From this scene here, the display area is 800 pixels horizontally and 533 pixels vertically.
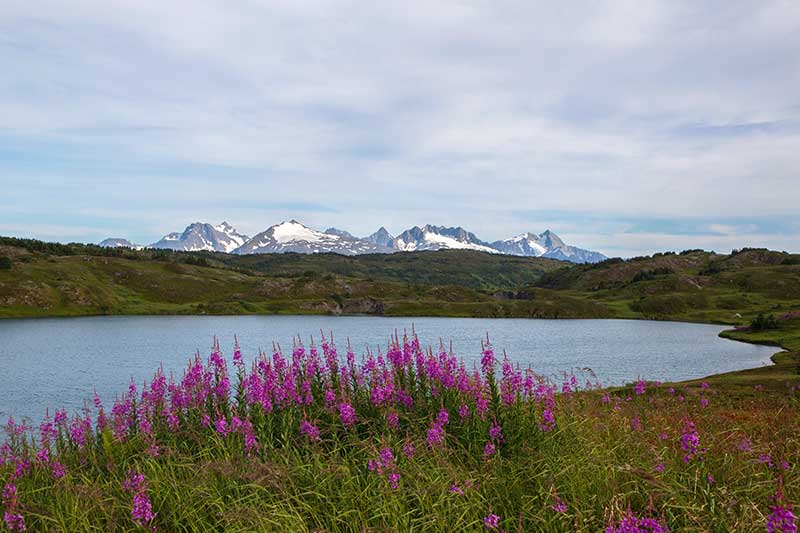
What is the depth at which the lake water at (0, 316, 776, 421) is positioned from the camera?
53875 mm

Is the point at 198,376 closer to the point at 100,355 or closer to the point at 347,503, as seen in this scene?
the point at 347,503

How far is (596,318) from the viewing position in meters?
176

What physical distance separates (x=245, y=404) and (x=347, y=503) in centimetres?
600

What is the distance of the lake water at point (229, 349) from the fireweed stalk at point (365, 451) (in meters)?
15.9

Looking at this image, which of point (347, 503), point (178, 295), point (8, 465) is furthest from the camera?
point (178, 295)

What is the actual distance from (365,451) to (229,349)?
75.9 m

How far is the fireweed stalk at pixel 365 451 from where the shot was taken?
915 centimetres

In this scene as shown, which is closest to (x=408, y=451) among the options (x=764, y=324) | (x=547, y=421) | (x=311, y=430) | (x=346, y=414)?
(x=346, y=414)

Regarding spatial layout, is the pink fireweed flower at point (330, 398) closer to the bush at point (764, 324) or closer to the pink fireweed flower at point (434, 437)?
the pink fireweed flower at point (434, 437)

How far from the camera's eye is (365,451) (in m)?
12.0

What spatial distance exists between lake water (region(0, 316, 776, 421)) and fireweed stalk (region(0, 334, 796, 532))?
52.1 feet

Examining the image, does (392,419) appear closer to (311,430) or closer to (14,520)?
(311,430)

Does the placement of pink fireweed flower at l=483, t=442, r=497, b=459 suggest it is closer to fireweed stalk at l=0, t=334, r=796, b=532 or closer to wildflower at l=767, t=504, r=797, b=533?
fireweed stalk at l=0, t=334, r=796, b=532

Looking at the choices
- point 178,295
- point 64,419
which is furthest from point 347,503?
point 178,295
